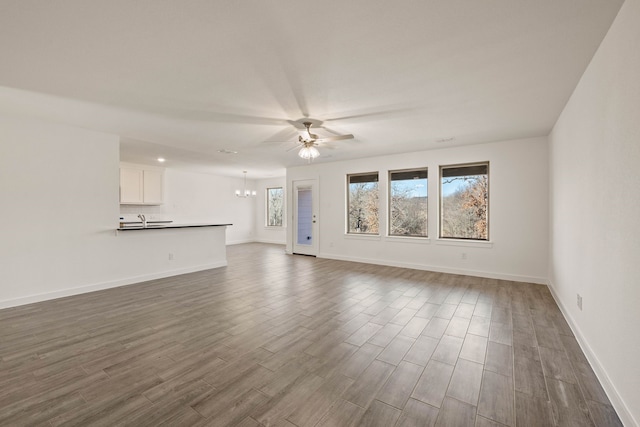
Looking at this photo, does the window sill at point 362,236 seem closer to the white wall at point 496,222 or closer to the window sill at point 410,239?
the white wall at point 496,222

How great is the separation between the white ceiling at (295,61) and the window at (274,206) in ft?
20.6

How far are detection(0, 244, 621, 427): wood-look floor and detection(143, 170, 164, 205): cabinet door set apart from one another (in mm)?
3964

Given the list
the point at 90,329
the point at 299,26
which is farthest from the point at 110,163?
the point at 299,26

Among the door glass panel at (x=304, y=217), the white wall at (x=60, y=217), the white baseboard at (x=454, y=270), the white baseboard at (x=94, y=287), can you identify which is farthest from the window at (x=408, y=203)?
the white wall at (x=60, y=217)

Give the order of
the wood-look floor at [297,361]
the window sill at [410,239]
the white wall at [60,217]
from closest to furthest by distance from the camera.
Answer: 1. the wood-look floor at [297,361]
2. the white wall at [60,217]
3. the window sill at [410,239]

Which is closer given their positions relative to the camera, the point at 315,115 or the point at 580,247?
the point at 580,247

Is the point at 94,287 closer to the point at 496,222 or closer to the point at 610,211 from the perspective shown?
the point at 610,211

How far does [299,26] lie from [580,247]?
325 centimetres

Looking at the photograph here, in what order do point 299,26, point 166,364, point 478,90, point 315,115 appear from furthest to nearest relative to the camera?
point 315,115
point 478,90
point 166,364
point 299,26

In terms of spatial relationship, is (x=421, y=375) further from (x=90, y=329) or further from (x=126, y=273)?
(x=126, y=273)

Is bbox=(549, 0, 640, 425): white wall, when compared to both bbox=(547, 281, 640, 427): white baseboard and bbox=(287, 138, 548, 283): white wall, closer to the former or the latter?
bbox=(547, 281, 640, 427): white baseboard

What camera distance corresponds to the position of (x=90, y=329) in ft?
9.47

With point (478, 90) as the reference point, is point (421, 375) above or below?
below

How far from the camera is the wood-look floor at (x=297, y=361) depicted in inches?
66.4
